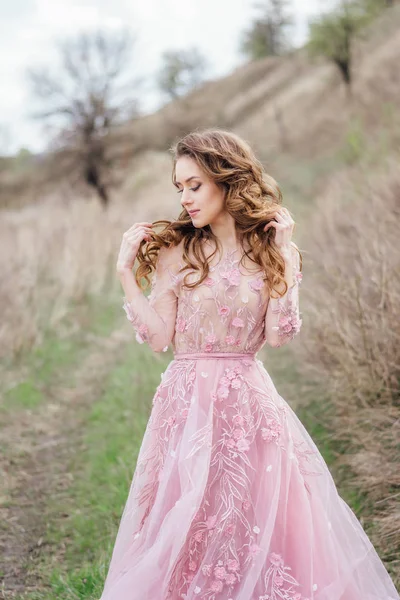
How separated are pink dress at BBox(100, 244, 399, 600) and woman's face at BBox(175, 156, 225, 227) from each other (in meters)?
0.21

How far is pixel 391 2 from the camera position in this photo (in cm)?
4144

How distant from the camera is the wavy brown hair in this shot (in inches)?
100

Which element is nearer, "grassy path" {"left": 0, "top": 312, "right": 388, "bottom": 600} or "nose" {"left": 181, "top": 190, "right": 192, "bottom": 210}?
"nose" {"left": 181, "top": 190, "right": 192, "bottom": 210}

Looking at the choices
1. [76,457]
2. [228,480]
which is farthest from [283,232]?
[76,457]

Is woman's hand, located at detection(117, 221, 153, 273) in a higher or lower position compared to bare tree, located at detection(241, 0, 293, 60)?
lower

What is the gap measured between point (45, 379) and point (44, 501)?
2.78m

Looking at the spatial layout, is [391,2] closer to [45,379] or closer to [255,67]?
[255,67]

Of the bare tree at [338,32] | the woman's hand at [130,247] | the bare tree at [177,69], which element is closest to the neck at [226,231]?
the woman's hand at [130,247]

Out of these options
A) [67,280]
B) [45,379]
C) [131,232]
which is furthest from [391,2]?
[131,232]

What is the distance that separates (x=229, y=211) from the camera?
260cm

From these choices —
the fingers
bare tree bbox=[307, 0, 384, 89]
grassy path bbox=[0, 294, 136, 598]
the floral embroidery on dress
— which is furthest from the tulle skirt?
bare tree bbox=[307, 0, 384, 89]

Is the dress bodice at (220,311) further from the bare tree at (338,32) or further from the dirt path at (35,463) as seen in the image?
the bare tree at (338,32)

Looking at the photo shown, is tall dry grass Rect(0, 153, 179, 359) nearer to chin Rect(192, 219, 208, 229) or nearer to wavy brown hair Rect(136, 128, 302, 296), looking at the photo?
wavy brown hair Rect(136, 128, 302, 296)

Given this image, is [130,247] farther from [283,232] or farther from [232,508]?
[232,508]
